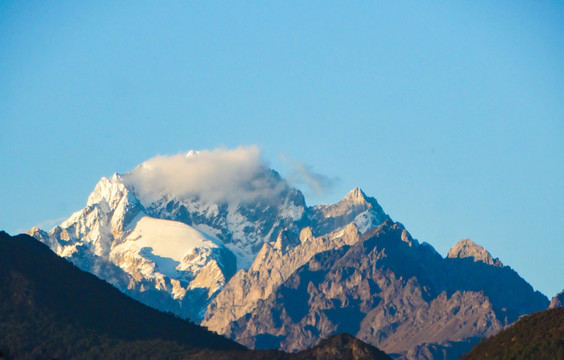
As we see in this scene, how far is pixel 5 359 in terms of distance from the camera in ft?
516
